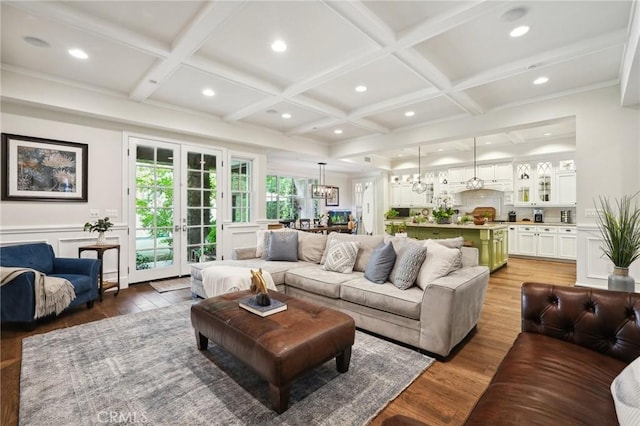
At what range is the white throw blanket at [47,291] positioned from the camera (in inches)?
110

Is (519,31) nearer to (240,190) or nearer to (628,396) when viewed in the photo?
(628,396)

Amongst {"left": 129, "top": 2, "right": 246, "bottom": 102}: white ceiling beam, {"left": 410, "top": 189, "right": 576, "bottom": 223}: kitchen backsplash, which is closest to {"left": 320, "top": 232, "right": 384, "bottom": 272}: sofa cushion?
{"left": 129, "top": 2, "right": 246, "bottom": 102}: white ceiling beam

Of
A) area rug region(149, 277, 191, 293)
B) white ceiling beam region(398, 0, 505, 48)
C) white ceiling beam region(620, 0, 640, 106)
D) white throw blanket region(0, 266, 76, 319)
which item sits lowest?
area rug region(149, 277, 191, 293)

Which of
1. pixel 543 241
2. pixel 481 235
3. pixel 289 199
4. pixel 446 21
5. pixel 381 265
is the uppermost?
pixel 446 21

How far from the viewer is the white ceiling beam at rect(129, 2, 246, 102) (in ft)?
7.86

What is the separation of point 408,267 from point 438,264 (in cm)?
26

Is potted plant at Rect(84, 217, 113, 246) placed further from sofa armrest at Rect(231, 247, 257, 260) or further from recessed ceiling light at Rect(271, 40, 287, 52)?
recessed ceiling light at Rect(271, 40, 287, 52)

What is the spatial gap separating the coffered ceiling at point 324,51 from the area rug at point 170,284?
2770 millimetres

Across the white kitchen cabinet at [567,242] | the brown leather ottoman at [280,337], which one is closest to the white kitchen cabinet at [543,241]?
the white kitchen cabinet at [567,242]

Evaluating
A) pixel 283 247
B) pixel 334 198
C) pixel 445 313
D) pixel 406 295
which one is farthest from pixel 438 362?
pixel 334 198

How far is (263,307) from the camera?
2164mm

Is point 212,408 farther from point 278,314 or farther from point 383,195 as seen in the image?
point 383,195

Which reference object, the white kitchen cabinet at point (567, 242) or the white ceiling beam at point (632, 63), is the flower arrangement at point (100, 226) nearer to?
the white ceiling beam at point (632, 63)

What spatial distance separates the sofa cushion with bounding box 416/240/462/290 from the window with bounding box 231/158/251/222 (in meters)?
4.04
